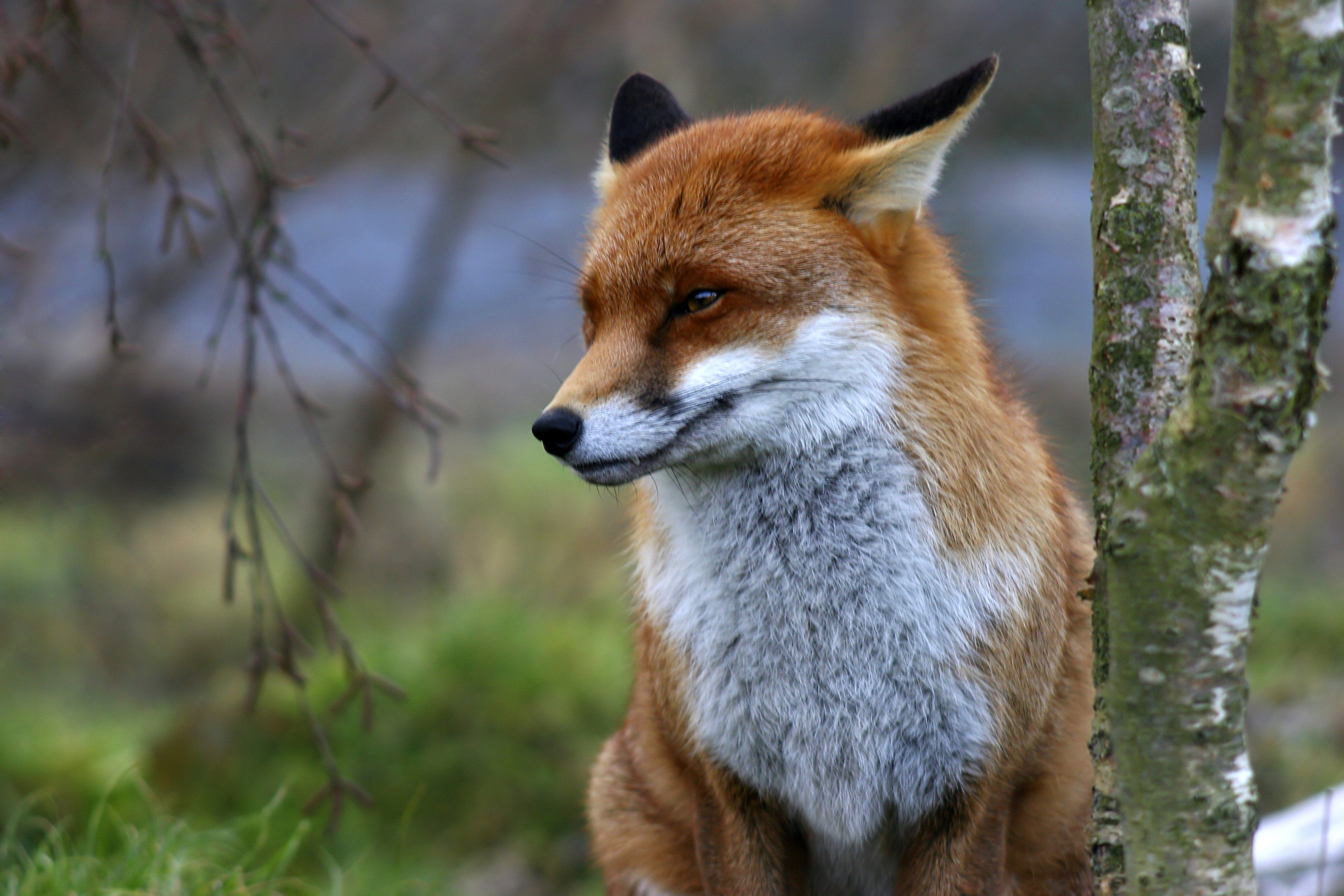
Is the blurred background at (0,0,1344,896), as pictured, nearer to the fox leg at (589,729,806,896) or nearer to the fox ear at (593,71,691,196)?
the fox ear at (593,71,691,196)

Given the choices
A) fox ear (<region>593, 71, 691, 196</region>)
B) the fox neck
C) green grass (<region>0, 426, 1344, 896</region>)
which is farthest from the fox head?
fox ear (<region>593, 71, 691, 196</region>)

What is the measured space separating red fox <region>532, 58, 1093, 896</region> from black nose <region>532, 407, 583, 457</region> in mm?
12

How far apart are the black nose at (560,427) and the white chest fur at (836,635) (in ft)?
1.76

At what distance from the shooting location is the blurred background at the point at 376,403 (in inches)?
217

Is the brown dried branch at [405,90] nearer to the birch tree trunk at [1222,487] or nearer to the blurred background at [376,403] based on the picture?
the blurred background at [376,403]

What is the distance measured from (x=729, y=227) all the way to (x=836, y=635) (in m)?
1.23

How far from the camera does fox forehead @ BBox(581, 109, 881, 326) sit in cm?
305

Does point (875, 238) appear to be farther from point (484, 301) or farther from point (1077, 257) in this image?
point (484, 301)

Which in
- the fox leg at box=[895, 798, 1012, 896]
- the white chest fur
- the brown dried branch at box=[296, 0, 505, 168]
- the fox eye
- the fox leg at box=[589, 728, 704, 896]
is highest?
the brown dried branch at box=[296, 0, 505, 168]

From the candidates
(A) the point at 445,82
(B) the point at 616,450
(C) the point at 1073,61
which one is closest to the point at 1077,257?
(C) the point at 1073,61

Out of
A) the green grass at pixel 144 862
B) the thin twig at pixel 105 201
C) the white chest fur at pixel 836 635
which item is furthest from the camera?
the green grass at pixel 144 862

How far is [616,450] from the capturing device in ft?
9.52

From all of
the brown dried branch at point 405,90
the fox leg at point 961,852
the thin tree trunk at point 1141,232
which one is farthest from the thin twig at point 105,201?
the fox leg at point 961,852

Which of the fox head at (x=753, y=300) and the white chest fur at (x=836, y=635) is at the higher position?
Answer: the fox head at (x=753, y=300)
